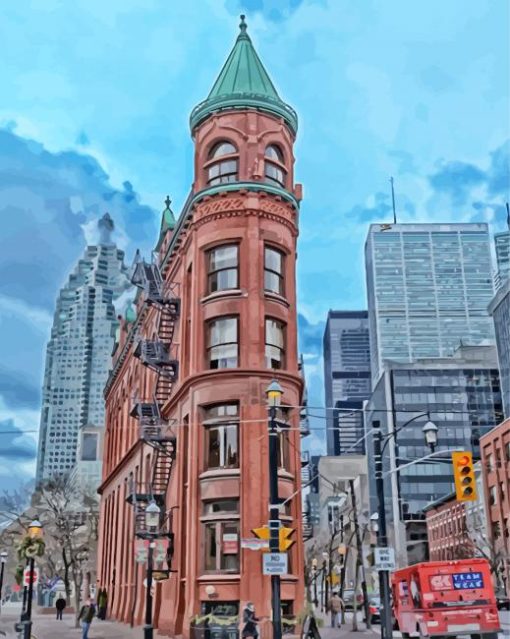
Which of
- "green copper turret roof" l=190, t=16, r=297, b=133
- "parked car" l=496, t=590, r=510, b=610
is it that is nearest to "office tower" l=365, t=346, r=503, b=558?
"parked car" l=496, t=590, r=510, b=610

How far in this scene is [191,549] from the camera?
102 feet

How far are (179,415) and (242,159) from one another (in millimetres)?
12562

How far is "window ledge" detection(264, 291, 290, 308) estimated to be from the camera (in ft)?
114

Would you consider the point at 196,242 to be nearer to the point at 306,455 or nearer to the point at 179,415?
the point at 179,415

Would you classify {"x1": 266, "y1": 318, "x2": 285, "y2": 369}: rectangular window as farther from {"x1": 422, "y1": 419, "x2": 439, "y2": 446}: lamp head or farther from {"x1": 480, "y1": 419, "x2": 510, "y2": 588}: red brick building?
{"x1": 480, "y1": 419, "x2": 510, "y2": 588}: red brick building

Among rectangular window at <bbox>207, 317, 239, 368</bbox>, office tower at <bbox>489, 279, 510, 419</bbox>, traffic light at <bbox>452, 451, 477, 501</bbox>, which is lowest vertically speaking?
traffic light at <bbox>452, 451, 477, 501</bbox>

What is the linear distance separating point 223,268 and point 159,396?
9.82 meters

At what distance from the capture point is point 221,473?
3172cm

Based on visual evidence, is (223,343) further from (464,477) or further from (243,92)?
(464,477)

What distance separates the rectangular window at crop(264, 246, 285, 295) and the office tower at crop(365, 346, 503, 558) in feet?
366

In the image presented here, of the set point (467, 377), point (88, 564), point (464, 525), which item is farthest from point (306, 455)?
point (467, 377)

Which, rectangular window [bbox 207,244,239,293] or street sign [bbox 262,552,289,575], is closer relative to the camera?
street sign [bbox 262,552,289,575]

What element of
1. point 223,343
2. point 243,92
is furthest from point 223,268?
point 243,92

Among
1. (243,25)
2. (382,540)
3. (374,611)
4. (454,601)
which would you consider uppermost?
(243,25)
